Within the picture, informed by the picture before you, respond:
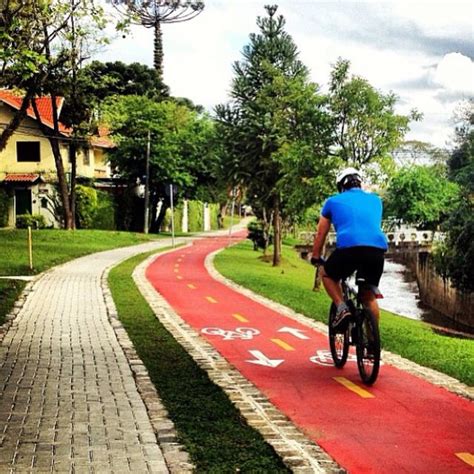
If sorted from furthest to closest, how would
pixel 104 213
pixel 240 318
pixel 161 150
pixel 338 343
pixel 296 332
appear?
1. pixel 161 150
2. pixel 104 213
3. pixel 240 318
4. pixel 296 332
5. pixel 338 343

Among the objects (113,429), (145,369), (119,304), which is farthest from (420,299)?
(113,429)

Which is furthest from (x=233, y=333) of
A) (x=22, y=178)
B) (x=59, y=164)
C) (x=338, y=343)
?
(x=22, y=178)

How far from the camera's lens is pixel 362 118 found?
22.4 meters

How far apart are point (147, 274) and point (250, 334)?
12563 mm

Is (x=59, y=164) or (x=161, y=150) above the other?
(x=161, y=150)

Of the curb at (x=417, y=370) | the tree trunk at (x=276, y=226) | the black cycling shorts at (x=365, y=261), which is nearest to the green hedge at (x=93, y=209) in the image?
the tree trunk at (x=276, y=226)

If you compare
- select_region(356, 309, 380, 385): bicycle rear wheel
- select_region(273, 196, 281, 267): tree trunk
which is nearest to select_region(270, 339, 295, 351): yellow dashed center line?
select_region(356, 309, 380, 385): bicycle rear wheel

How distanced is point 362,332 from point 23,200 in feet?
157

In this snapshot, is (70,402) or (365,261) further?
(365,261)

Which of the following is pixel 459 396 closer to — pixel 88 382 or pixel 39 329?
pixel 88 382

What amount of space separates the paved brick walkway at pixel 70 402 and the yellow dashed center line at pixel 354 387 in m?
2.10

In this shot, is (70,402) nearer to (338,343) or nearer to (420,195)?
(338,343)

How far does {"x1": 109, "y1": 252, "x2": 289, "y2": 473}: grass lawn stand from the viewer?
5.38m

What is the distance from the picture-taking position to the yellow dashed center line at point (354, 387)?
7571 mm
